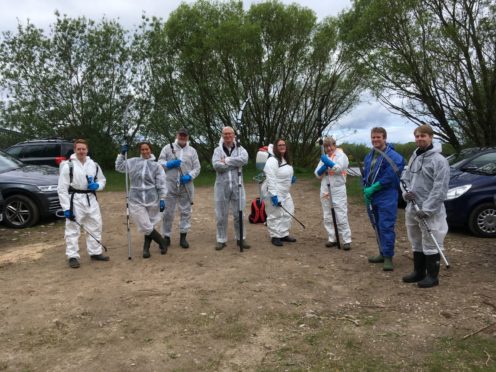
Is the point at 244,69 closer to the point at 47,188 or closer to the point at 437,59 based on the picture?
the point at 437,59

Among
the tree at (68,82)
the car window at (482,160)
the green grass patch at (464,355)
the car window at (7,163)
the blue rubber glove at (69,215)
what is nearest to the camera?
the green grass patch at (464,355)

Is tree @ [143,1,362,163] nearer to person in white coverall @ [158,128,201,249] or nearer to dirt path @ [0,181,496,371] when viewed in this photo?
person in white coverall @ [158,128,201,249]

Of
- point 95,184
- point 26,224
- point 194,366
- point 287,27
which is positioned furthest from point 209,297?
point 287,27

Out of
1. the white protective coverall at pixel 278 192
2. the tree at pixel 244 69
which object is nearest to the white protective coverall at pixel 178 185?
the white protective coverall at pixel 278 192

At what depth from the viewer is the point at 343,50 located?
2016 centimetres

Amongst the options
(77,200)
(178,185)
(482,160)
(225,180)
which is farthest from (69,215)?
(482,160)

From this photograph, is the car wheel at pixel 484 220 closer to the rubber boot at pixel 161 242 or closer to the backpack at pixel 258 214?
the backpack at pixel 258 214

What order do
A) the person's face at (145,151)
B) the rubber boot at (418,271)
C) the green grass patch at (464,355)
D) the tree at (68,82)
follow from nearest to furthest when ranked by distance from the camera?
1. the green grass patch at (464,355)
2. the rubber boot at (418,271)
3. the person's face at (145,151)
4. the tree at (68,82)

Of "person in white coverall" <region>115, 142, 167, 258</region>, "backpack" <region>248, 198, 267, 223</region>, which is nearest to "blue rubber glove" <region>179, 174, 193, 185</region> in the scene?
"person in white coverall" <region>115, 142, 167, 258</region>

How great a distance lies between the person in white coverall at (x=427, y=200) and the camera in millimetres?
4836

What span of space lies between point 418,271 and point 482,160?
13.6 ft

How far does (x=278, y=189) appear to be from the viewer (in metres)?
7.12

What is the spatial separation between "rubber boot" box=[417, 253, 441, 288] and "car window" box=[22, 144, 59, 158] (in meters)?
12.7

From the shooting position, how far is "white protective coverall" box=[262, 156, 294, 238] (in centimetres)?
709
